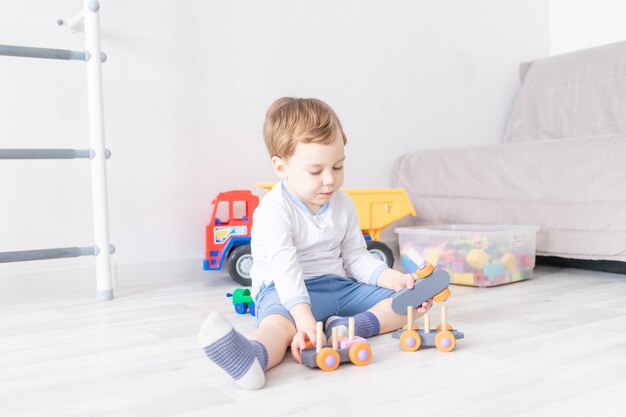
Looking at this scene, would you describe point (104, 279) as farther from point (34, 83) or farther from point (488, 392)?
point (488, 392)

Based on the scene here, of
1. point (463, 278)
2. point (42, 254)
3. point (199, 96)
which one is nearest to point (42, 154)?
point (42, 254)

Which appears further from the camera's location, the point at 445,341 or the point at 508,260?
the point at 508,260

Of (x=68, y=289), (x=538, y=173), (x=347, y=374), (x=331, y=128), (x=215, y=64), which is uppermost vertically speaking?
(x=215, y=64)

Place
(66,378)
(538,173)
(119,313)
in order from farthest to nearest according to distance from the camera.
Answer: (538,173) < (119,313) < (66,378)

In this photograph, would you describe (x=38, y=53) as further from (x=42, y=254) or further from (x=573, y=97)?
(x=573, y=97)

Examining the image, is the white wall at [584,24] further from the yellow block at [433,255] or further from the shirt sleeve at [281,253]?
the shirt sleeve at [281,253]

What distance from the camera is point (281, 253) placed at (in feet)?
3.70

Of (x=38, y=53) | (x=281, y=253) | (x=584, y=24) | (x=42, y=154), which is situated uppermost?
(x=584, y=24)

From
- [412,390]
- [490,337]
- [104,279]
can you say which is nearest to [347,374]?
[412,390]

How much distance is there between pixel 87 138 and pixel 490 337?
1.15 m

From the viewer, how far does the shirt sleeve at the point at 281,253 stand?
42.6 inches

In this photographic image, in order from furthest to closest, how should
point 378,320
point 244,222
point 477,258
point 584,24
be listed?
point 584,24
point 244,222
point 477,258
point 378,320

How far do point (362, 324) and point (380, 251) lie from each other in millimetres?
769

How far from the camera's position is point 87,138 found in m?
1.73
